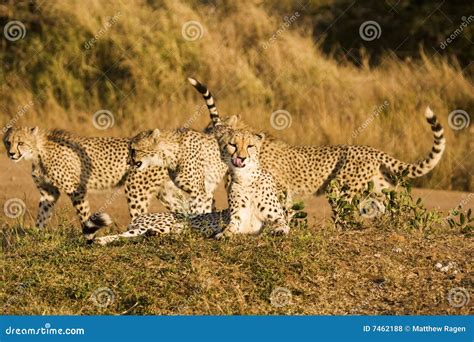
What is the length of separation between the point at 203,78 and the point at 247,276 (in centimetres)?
1014

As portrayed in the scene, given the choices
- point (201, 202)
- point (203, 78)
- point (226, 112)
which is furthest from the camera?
point (203, 78)

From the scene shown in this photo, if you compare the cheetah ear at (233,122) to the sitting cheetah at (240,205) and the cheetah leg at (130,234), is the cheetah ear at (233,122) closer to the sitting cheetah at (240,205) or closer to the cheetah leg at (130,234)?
the sitting cheetah at (240,205)

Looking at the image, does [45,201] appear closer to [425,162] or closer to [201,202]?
[201,202]

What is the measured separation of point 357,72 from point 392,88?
1.82 m

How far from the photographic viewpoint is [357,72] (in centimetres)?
1694

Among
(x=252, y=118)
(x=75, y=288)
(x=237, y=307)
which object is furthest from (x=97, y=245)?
(x=252, y=118)

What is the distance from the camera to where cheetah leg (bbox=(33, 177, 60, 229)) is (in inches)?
386

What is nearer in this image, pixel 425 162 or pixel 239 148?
pixel 239 148

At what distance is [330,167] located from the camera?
9.73 m

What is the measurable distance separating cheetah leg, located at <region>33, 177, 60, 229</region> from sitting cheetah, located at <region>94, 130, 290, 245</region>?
236cm

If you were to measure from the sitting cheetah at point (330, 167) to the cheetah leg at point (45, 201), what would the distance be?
147 cm

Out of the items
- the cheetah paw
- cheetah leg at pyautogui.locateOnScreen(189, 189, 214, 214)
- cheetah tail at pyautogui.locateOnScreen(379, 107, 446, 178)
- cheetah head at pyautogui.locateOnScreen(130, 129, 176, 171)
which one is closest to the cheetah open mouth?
the cheetah paw

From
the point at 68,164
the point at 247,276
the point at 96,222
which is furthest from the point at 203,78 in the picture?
the point at 247,276

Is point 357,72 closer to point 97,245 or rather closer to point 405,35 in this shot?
point 405,35
